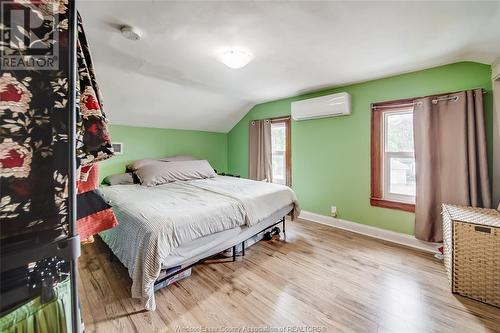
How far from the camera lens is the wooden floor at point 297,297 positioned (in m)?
1.46

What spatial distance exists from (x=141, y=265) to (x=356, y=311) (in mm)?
1638

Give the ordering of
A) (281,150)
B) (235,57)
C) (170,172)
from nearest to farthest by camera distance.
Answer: (235,57) → (170,172) → (281,150)

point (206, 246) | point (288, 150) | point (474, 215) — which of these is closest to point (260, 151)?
point (288, 150)

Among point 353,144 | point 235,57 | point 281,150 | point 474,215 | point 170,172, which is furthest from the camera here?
point 281,150

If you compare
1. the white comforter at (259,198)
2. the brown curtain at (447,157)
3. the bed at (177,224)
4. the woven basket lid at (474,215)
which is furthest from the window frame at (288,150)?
the woven basket lid at (474,215)

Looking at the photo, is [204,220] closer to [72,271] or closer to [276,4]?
[72,271]

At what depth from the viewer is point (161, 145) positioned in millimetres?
3896

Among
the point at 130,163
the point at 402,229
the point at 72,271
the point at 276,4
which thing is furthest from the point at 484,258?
the point at 130,163

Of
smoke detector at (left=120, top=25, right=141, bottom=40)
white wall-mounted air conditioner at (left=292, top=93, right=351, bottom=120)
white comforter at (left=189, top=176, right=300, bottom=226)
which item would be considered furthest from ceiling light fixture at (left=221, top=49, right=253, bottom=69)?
white wall-mounted air conditioner at (left=292, top=93, right=351, bottom=120)

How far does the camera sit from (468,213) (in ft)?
6.16

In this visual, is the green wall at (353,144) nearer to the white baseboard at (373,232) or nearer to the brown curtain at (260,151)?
Result: the white baseboard at (373,232)

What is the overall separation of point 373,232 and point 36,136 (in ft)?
11.1

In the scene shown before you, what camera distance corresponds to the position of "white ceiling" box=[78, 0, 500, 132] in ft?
4.76

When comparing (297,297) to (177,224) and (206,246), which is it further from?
(177,224)
